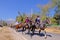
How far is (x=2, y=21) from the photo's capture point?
19138 cm

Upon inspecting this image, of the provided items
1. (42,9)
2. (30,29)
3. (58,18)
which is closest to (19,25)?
(30,29)

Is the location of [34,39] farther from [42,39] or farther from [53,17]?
[53,17]

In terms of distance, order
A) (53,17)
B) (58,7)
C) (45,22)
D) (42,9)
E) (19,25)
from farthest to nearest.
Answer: (42,9), (53,17), (58,7), (19,25), (45,22)

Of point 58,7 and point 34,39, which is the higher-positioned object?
point 58,7

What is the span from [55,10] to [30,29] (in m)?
58.4

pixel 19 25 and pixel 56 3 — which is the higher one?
pixel 56 3

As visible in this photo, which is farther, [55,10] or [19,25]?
[55,10]

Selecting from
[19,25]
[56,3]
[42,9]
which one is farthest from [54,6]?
[19,25]

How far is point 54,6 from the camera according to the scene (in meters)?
85.6

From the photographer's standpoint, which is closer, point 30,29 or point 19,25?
point 30,29

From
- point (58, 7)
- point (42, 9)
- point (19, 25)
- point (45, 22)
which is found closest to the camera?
point (45, 22)

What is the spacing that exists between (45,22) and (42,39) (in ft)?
8.50

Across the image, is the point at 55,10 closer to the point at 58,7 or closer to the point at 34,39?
the point at 58,7

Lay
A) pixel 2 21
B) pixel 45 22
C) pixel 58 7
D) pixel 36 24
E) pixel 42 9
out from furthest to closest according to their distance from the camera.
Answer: pixel 2 21
pixel 42 9
pixel 58 7
pixel 36 24
pixel 45 22
